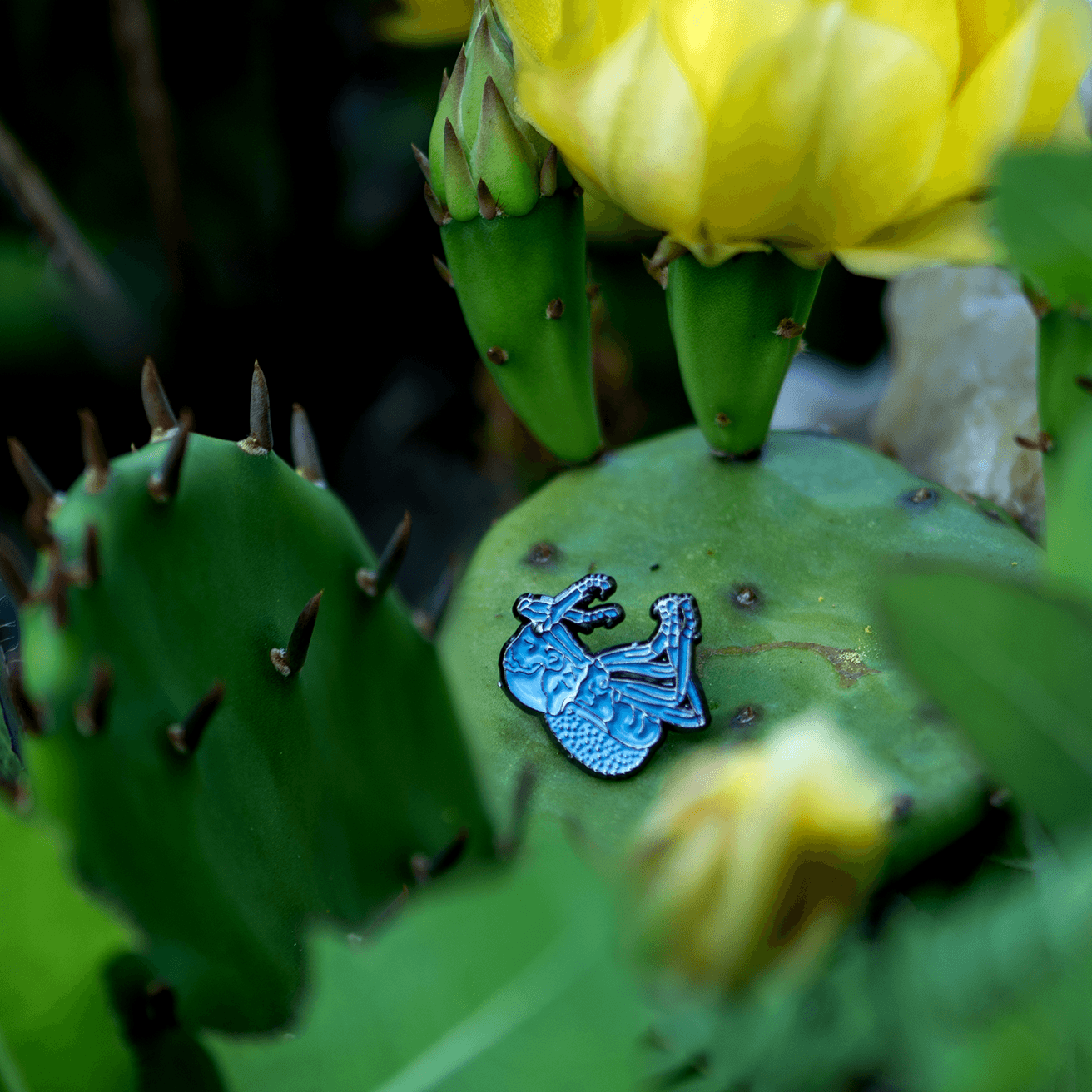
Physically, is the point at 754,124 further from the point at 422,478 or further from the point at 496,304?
the point at 422,478

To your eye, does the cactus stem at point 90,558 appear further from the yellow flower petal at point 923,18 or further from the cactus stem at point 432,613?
the yellow flower petal at point 923,18

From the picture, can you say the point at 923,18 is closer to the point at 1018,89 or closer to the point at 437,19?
the point at 1018,89

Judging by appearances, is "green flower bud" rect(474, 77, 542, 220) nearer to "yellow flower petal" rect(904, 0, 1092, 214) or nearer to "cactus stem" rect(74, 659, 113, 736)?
"yellow flower petal" rect(904, 0, 1092, 214)

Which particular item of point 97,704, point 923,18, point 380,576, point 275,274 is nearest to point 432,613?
point 380,576

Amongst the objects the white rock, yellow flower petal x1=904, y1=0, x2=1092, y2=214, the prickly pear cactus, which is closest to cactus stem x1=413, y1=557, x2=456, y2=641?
the prickly pear cactus

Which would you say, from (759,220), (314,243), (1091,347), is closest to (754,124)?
(759,220)
